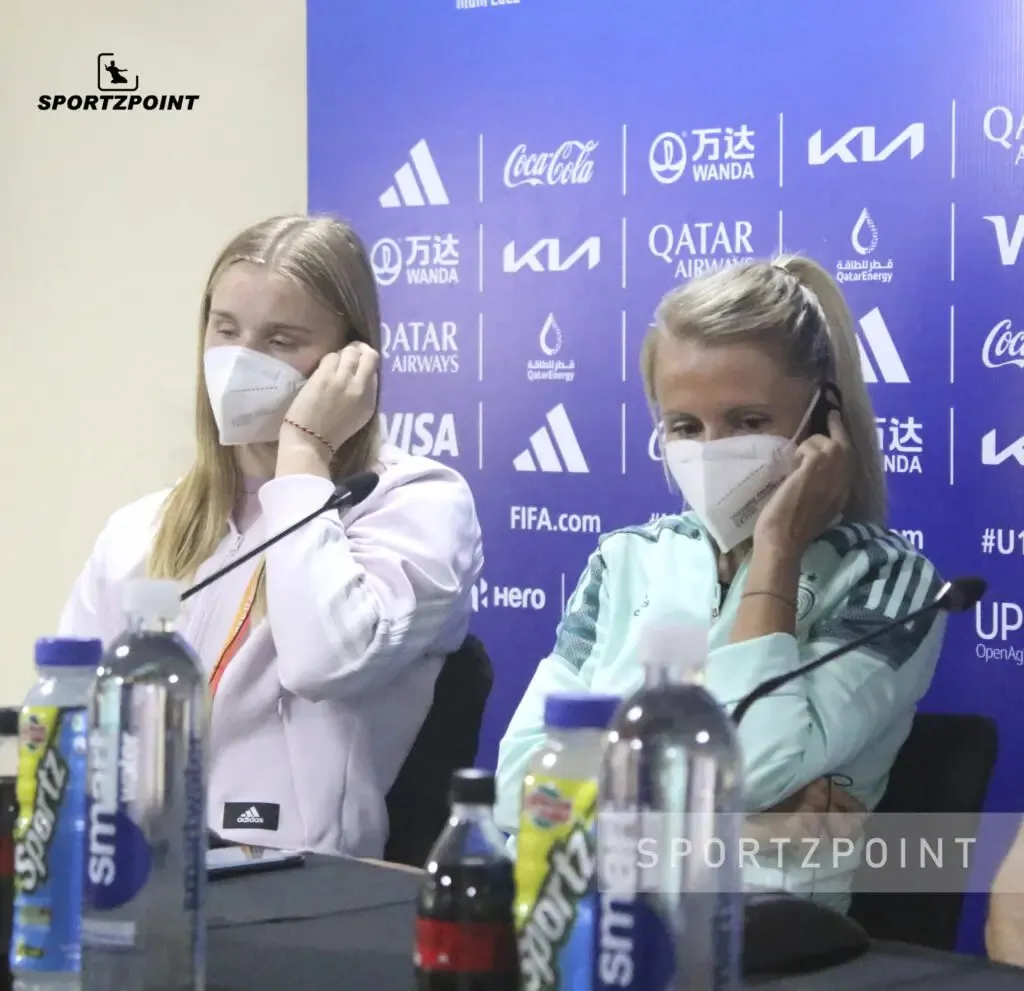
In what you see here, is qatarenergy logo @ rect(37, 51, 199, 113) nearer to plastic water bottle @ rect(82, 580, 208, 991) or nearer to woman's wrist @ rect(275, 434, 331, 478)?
woman's wrist @ rect(275, 434, 331, 478)

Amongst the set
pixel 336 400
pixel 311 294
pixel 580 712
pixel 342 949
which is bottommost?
pixel 342 949

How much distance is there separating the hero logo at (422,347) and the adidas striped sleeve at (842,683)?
3.74 feet

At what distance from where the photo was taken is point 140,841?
3.19ft

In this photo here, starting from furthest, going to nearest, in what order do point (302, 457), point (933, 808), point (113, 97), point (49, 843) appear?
1. point (113, 97)
2. point (302, 457)
3. point (933, 808)
4. point (49, 843)

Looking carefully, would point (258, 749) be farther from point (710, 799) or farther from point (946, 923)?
point (710, 799)

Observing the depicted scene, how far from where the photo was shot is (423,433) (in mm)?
2879

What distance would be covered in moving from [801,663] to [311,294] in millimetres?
933

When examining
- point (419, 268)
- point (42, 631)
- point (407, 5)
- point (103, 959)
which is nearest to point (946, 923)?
point (103, 959)

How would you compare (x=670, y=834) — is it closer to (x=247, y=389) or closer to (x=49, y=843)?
(x=49, y=843)

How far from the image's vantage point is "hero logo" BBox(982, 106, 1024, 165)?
7.21 feet

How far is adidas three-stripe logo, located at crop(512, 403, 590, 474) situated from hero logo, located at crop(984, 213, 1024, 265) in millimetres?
785

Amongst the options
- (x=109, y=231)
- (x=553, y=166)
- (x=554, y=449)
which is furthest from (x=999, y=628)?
(x=109, y=231)

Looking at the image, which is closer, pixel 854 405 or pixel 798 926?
pixel 798 926

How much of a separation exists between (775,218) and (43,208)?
6.36 ft
